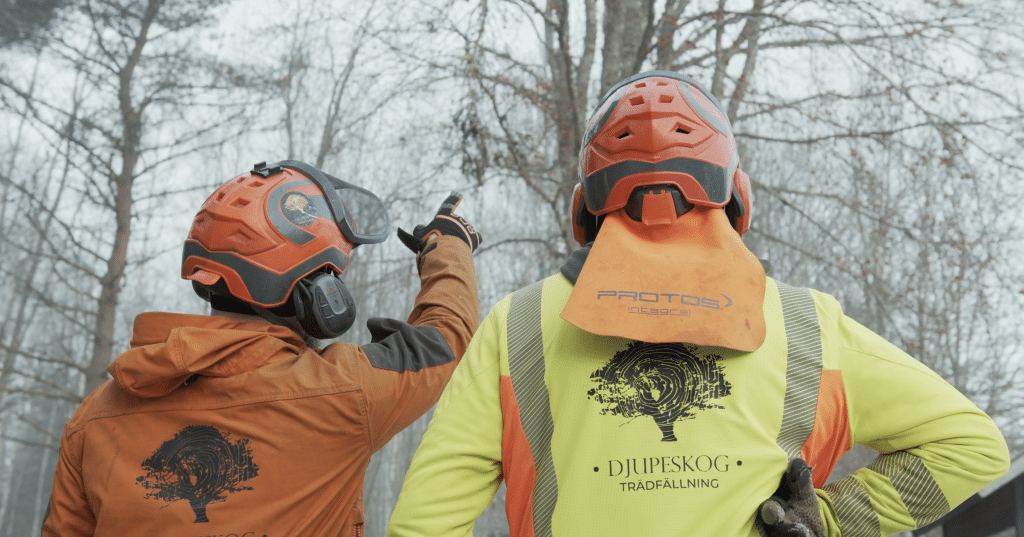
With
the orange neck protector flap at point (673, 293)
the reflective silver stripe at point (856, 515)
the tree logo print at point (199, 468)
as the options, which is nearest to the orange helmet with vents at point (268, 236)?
the tree logo print at point (199, 468)

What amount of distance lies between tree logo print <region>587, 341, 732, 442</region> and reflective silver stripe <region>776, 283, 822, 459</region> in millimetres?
146

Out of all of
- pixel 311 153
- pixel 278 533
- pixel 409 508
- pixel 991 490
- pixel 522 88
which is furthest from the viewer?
pixel 311 153

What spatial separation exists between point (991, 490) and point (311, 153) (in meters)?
15.3

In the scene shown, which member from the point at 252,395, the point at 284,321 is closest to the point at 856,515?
the point at 252,395

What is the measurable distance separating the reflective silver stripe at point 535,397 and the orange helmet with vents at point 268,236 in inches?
45.9

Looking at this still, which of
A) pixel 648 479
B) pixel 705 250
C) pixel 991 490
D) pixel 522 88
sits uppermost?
pixel 522 88

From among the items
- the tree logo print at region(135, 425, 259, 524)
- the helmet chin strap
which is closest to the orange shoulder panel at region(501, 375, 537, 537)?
the tree logo print at region(135, 425, 259, 524)

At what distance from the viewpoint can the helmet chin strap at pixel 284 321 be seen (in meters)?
2.74

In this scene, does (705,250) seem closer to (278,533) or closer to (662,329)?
(662,329)

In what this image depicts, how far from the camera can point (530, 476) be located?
1739 millimetres

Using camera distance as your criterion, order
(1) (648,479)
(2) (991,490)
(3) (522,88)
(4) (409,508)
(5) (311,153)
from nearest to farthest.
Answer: (1) (648,479) → (4) (409,508) → (2) (991,490) → (3) (522,88) → (5) (311,153)

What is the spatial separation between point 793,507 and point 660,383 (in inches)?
14.8

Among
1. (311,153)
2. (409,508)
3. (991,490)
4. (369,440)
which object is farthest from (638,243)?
(311,153)

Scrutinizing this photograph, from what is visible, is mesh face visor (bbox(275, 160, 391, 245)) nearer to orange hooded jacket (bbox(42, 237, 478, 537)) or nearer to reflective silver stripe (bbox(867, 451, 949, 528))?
orange hooded jacket (bbox(42, 237, 478, 537))
